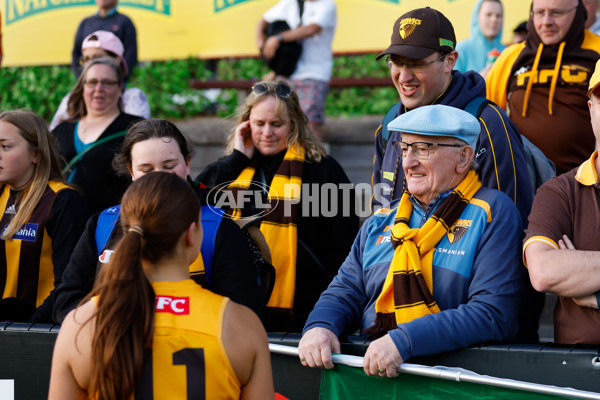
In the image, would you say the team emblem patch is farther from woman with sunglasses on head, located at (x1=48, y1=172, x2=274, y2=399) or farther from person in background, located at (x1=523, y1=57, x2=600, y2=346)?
woman with sunglasses on head, located at (x1=48, y1=172, x2=274, y2=399)

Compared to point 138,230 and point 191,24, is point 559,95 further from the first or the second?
point 191,24

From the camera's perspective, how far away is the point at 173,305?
2.27m

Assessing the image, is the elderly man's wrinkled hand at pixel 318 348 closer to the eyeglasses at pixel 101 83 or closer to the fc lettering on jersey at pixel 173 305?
the fc lettering on jersey at pixel 173 305

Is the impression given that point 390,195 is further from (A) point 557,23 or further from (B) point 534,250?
(A) point 557,23

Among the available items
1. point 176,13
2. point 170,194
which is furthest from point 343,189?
point 176,13

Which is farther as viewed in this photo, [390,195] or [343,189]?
[343,189]

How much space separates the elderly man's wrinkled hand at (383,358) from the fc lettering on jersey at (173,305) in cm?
86

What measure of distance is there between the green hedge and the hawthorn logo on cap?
522 cm

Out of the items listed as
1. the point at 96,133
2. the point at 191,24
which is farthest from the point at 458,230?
the point at 191,24

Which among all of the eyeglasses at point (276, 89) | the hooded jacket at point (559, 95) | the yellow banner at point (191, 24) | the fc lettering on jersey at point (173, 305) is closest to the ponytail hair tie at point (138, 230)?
the fc lettering on jersey at point (173, 305)

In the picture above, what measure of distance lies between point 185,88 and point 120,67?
4158 mm

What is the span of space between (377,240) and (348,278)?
8.3 inches

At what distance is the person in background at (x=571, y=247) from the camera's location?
2.85 meters

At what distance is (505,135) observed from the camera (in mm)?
3695
